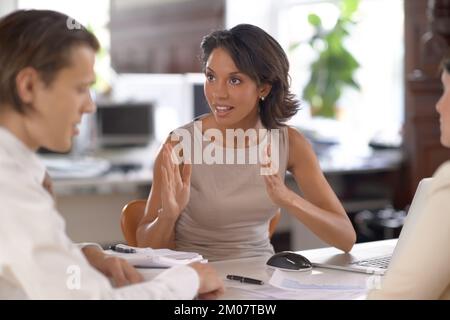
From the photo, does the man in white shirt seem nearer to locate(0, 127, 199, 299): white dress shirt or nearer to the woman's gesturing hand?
locate(0, 127, 199, 299): white dress shirt

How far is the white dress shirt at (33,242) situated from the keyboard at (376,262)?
936 mm

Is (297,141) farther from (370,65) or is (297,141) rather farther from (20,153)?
(370,65)

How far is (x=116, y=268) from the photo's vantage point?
1883mm

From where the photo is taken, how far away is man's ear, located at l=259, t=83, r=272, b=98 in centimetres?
268

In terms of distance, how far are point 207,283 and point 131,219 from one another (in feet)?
3.05

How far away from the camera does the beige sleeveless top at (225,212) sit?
2617 mm

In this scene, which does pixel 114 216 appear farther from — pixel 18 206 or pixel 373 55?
pixel 18 206

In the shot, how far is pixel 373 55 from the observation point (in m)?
6.58

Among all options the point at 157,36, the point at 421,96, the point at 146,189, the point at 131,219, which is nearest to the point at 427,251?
the point at 131,219

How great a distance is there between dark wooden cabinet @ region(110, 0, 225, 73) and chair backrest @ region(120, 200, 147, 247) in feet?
13.9

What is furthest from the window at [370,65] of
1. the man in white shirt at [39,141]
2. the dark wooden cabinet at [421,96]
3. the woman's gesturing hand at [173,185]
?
the man in white shirt at [39,141]

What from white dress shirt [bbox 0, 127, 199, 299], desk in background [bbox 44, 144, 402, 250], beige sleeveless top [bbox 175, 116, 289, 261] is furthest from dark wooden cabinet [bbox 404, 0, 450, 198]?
white dress shirt [bbox 0, 127, 199, 299]

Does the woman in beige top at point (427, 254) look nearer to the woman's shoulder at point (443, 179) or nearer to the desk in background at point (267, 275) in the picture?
the woman's shoulder at point (443, 179)
